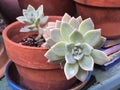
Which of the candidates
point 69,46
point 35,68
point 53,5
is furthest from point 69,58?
point 53,5

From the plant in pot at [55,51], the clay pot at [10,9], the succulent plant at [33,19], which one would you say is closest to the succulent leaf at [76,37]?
the plant in pot at [55,51]

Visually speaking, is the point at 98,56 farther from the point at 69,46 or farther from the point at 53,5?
the point at 53,5

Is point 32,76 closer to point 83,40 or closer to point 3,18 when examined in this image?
point 83,40

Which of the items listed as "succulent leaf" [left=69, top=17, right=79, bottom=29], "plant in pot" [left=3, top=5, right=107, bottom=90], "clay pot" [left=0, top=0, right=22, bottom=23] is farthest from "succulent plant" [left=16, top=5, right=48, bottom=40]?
"clay pot" [left=0, top=0, right=22, bottom=23]

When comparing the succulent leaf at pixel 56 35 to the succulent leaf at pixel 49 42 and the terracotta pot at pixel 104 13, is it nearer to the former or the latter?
the succulent leaf at pixel 49 42

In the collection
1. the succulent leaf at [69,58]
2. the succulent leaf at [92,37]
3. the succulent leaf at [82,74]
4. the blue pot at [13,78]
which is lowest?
the blue pot at [13,78]

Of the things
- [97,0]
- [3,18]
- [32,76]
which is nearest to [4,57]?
[3,18]

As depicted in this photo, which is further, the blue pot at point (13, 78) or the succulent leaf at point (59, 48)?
the blue pot at point (13, 78)
